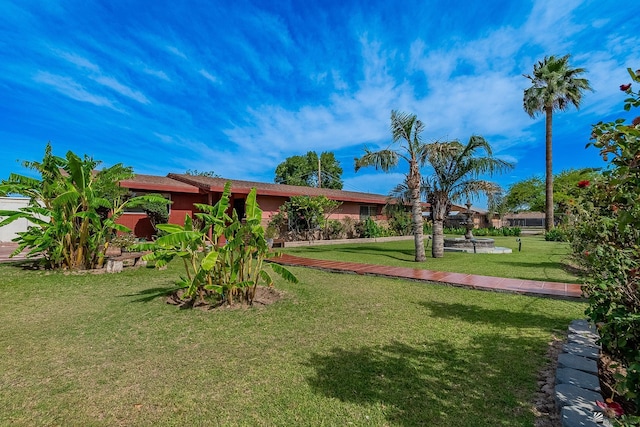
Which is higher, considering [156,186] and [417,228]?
[156,186]

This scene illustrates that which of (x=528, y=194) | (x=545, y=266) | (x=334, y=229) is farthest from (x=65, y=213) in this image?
(x=528, y=194)

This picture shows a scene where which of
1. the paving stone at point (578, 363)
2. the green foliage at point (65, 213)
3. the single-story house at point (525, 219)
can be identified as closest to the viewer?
the paving stone at point (578, 363)

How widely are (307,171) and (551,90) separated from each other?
107ft

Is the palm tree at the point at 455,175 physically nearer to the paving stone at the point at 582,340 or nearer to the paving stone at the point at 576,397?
the paving stone at the point at 582,340

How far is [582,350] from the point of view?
354 centimetres

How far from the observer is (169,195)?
17.9m

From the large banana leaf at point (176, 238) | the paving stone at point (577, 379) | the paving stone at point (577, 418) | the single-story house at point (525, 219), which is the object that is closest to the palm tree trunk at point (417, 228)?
the large banana leaf at point (176, 238)

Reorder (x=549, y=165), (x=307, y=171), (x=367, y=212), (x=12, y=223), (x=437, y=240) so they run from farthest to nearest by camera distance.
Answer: (x=307, y=171) → (x=367, y=212) → (x=549, y=165) → (x=12, y=223) → (x=437, y=240)

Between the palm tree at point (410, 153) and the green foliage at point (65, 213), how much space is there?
344 inches

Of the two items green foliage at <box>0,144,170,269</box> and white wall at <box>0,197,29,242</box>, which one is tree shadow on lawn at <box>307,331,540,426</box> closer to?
green foliage at <box>0,144,170,269</box>

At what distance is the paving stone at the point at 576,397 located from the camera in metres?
2.46

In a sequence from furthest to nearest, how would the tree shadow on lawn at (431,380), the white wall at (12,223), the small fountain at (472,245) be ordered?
1. the white wall at (12,223)
2. the small fountain at (472,245)
3. the tree shadow on lawn at (431,380)

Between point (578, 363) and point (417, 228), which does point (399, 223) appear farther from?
point (578, 363)

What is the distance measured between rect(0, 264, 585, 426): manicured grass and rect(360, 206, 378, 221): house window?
19.7m
